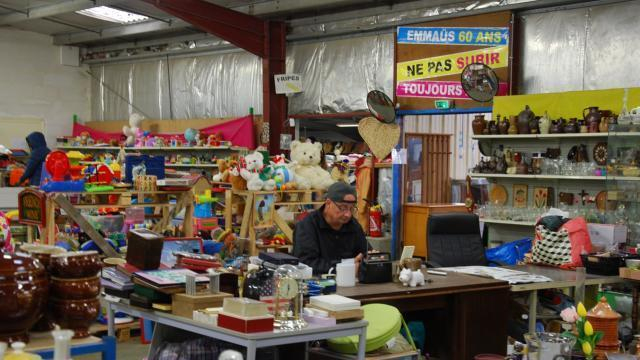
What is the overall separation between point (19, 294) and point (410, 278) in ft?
8.86

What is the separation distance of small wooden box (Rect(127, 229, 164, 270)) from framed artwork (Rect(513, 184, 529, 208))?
552 cm

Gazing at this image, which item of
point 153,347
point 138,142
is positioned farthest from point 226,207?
point 138,142

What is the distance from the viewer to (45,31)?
1455 centimetres

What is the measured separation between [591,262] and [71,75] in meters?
12.4

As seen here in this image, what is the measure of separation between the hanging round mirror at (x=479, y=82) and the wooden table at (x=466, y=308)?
12.8 ft

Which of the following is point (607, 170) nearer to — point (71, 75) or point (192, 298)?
point (192, 298)

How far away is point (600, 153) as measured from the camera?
7316 mm

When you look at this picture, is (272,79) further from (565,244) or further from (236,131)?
(565,244)

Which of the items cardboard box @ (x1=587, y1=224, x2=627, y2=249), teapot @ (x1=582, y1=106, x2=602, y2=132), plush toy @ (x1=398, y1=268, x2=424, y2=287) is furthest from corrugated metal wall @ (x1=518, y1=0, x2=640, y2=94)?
plush toy @ (x1=398, y1=268, x2=424, y2=287)

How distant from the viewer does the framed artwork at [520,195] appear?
318 inches

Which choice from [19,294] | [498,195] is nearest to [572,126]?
[498,195]

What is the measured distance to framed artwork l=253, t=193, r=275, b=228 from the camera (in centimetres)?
798

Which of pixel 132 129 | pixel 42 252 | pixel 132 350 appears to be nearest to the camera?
pixel 42 252

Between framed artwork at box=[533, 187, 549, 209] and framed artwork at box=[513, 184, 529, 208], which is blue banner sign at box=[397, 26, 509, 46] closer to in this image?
framed artwork at box=[513, 184, 529, 208]
